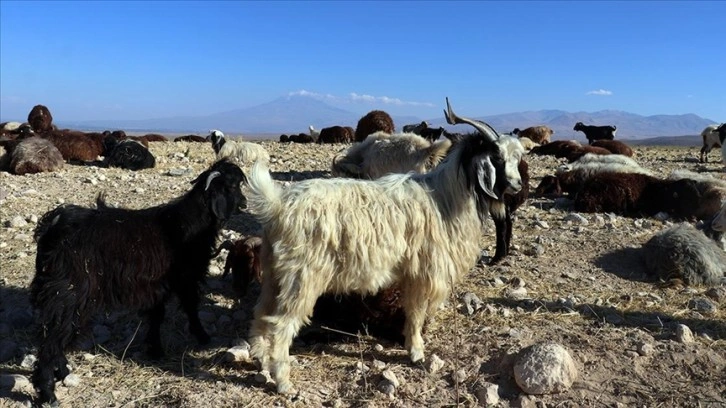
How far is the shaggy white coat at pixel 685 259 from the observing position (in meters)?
6.23

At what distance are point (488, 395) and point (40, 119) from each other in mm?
18065

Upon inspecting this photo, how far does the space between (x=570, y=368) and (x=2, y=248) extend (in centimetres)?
625

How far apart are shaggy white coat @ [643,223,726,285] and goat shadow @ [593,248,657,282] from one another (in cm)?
11

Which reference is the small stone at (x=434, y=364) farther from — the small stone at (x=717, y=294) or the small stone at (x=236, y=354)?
the small stone at (x=717, y=294)

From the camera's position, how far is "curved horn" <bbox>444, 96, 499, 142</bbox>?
4418 millimetres

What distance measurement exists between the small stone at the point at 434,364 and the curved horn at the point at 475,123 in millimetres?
1758

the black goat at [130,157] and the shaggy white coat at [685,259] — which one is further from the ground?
the black goat at [130,157]

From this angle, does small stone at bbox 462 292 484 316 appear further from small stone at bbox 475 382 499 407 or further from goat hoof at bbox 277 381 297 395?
goat hoof at bbox 277 381 297 395

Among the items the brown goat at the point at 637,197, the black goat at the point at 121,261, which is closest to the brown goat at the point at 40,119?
the black goat at the point at 121,261

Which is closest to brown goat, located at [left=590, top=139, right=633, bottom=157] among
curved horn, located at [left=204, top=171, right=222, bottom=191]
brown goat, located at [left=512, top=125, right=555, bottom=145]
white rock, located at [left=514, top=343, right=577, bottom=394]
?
brown goat, located at [left=512, top=125, right=555, bottom=145]

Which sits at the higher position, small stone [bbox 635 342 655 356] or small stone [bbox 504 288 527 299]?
small stone [bbox 504 288 527 299]

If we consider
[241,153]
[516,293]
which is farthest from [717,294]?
[241,153]

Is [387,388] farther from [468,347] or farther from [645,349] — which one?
[645,349]

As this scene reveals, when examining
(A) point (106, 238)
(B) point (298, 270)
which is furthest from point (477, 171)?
(A) point (106, 238)
